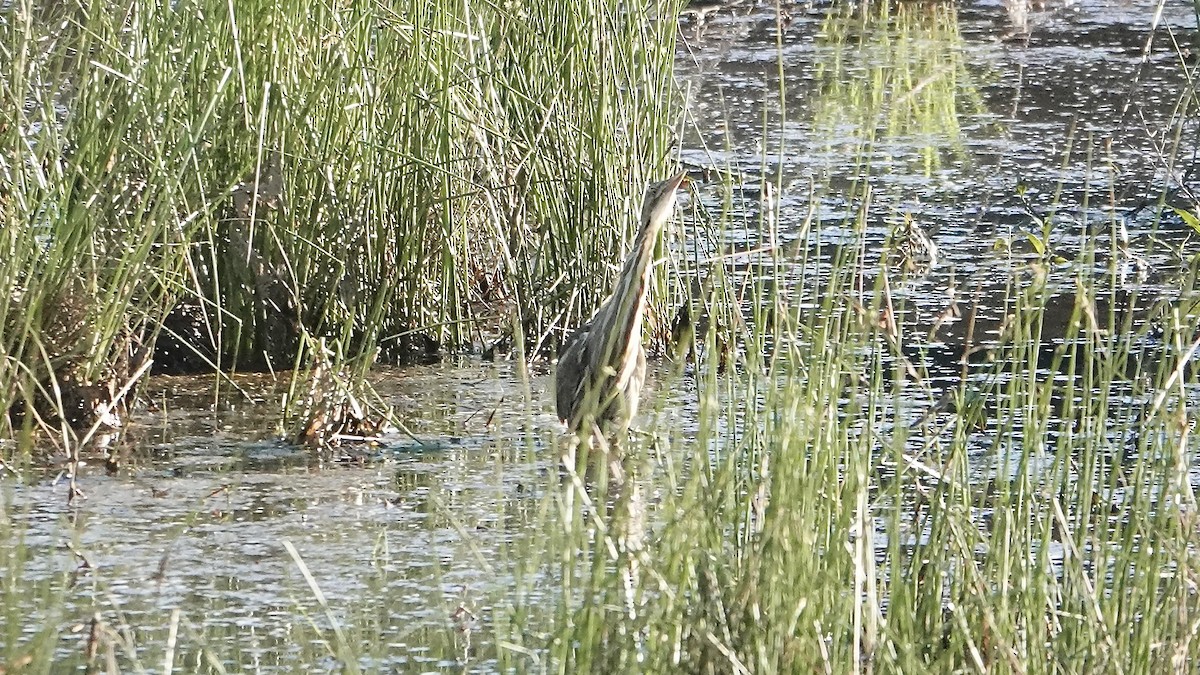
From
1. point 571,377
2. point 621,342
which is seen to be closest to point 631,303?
point 621,342

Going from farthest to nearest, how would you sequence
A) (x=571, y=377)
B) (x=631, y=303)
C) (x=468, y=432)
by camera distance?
(x=468, y=432) < (x=571, y=377) < (x=631, y=303)

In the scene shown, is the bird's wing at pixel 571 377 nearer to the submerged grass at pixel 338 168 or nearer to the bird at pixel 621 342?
the bird at pixel 621 342

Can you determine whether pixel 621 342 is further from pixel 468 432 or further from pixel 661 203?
pixel 468 432

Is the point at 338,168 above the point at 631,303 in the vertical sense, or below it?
above

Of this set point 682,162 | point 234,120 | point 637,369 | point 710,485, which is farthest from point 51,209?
point 682,162

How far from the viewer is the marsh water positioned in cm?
317

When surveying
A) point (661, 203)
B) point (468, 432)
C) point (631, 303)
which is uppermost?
point (661, 203)

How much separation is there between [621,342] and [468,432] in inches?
19.8

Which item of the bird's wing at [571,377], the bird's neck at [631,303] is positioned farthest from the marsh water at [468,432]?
the bird's neck at [631,303]

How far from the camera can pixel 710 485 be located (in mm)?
2584

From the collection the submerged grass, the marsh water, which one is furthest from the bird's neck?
the submerged grass

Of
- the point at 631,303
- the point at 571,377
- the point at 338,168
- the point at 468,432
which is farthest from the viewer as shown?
the point at 338,168

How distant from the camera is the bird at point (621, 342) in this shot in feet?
→ 13.4

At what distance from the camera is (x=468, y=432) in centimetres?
448
